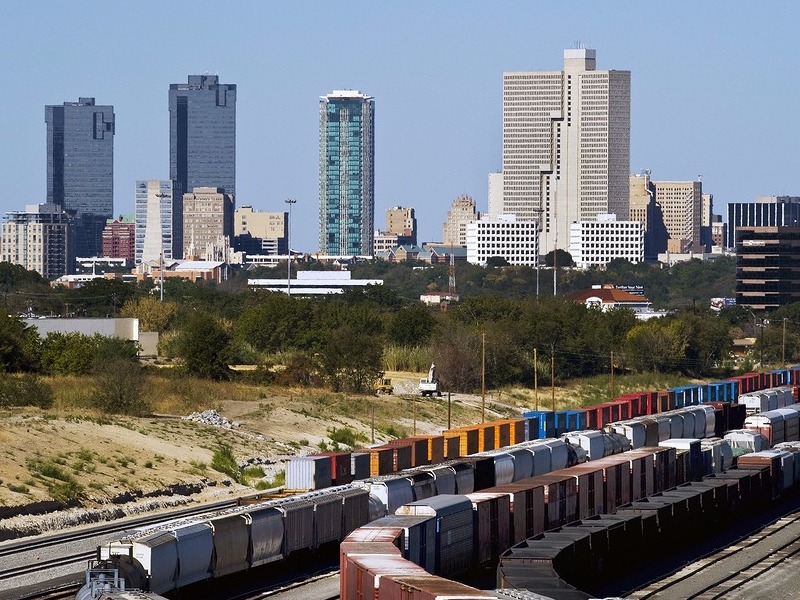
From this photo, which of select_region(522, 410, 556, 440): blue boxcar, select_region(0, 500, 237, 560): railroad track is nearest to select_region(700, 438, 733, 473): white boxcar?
select_region(522, 410, 556, 440): blue boxcar

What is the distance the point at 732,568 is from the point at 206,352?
5899 cm

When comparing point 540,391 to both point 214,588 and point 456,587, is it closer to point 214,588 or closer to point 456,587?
point 214,588

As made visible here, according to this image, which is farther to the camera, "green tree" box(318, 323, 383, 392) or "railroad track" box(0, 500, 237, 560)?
"green tree" box(318, 323, 383, 392)

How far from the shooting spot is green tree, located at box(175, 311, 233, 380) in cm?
9925

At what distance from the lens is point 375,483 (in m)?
46.5

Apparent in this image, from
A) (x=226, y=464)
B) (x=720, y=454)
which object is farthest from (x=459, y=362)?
(x=226, y=464)

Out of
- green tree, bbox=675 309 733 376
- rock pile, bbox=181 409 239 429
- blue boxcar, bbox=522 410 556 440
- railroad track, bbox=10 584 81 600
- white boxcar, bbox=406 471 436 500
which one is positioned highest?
white boxcar, bbox=406 471 436 500

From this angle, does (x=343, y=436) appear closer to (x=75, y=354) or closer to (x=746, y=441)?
(x=746, y=441)

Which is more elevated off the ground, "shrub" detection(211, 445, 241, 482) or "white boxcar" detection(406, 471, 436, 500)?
"white boxcar" detection(406, 471, 436, 500)

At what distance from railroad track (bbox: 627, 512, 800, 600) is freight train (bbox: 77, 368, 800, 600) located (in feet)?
15.6

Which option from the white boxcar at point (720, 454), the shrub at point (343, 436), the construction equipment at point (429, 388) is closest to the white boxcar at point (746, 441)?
the white boxcar at point (720, 454)

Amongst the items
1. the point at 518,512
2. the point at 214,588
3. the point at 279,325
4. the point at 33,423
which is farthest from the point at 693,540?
the point at 279,325

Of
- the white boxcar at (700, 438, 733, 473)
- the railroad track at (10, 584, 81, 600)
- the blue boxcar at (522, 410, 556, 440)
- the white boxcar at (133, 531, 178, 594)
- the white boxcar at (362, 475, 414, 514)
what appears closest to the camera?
the white boxcar at (133, 531, 178, 594)

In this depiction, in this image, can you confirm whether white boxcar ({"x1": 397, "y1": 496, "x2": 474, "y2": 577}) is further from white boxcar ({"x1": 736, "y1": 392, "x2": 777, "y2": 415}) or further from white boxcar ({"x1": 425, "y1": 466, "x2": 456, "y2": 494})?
white boxcar ({"x1": 736, "y1": 392, "x2": 777, "y2": 415})
